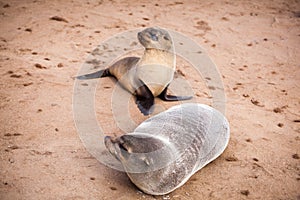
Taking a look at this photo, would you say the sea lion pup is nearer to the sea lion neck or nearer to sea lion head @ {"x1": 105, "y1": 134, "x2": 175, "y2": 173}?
the sea lion neck

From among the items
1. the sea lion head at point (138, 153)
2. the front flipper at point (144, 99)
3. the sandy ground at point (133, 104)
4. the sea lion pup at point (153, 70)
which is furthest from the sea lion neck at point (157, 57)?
the sea lion head at point (138, 153)

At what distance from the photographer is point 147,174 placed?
255 centimetres

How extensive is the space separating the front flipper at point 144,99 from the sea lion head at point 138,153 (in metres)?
→ 1.41

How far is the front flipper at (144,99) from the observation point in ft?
13.2

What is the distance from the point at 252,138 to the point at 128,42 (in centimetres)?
276

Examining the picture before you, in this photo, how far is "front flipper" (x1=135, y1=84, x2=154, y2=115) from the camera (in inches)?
158

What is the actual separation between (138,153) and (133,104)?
167 centimetres

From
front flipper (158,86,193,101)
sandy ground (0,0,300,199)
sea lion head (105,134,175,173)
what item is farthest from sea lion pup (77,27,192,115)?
sea lion head (105,134,175,173)

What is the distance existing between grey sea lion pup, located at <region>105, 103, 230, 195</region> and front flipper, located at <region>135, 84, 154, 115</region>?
678mm

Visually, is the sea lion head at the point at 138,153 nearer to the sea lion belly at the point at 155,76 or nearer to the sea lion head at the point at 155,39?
the sea lion belly at the point at 155,76

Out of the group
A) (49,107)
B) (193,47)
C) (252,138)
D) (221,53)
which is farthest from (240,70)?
(49,107)

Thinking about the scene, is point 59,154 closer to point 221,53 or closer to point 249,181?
point 249,181

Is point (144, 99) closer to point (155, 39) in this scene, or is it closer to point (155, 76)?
point (155, 76)

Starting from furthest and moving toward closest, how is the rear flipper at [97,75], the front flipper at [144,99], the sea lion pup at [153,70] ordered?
the rear flipper at [97,75], the sea lion pup at [153,70], the front flipper at [144,99]
